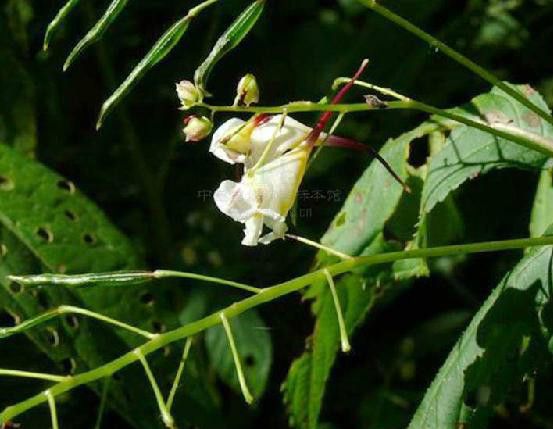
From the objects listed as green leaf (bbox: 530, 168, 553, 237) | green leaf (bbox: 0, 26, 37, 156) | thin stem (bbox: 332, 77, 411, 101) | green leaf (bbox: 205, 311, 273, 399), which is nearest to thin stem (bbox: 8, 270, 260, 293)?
thin stem (bbox: 332, 77, 411, 101)

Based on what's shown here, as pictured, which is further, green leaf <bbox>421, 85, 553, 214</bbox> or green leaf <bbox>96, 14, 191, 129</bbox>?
green leaf <bbox>421, 85, 553, 214</bbox>

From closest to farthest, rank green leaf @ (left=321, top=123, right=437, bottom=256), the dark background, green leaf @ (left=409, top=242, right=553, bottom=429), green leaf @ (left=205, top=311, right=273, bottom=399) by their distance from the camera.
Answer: green leaf @ (left=409, top=242, right=553, bottom=429)
green leaf @ (left=321, top=123, right=437, bottom=256)
green leaf @ (left=205, top=311, right=273, bottom=399)
the dark background

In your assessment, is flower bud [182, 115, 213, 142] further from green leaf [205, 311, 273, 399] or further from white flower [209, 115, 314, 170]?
green leaf [205, 311, 273, 399]

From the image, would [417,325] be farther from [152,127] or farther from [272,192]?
[272,192]

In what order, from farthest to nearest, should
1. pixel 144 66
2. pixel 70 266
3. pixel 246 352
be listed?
1. pixel 246 352
2. pixel 70 266
3. pixel 144 66

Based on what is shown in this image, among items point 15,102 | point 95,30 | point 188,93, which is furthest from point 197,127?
point 15,102

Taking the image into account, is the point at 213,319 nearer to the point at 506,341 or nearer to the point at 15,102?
the point at 506,341

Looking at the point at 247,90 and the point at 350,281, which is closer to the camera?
the point at 247,90

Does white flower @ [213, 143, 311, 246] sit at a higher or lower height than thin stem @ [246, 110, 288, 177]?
lower
